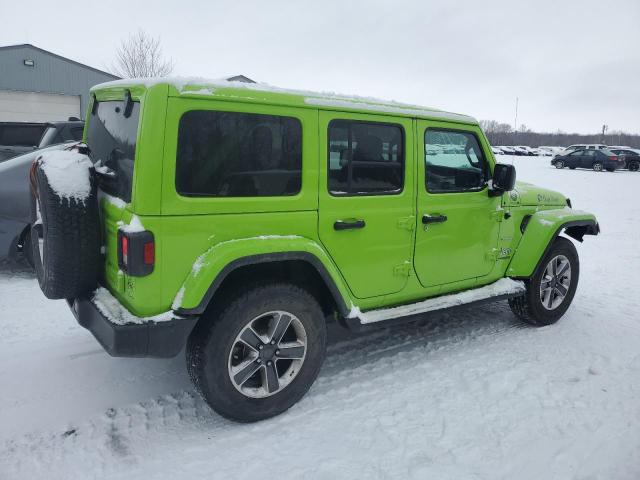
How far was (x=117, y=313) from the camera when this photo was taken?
2717mm

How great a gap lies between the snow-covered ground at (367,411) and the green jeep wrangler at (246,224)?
32 cm

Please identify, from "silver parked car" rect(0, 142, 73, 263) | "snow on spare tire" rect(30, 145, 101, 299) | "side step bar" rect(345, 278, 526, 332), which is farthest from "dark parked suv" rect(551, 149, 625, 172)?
"snow on spare tire" rect(30, 145, 101, 299)

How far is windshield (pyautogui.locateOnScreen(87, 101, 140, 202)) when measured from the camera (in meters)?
2.71

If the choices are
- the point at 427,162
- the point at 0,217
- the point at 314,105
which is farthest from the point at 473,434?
the point at 0,217

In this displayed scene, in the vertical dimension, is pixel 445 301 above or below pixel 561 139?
below

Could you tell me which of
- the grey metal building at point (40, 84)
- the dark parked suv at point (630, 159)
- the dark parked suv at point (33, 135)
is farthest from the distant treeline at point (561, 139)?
the dark parked suv at point (33, 135)

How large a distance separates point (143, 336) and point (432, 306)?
2.15 meters

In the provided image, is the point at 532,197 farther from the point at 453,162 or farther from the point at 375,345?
the point at 375,345

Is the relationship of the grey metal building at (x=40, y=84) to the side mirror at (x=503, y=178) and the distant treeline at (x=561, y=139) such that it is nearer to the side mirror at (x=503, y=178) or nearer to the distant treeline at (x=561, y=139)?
the side mirror at (x=503, y=178)

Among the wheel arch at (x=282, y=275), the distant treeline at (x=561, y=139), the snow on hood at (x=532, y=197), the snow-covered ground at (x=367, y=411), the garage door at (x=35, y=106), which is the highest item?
the distant treeline at (x=561, y=139)

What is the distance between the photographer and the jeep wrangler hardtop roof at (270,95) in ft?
8.64

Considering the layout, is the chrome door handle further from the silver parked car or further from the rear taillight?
the silver parked car

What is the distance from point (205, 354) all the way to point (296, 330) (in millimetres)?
617

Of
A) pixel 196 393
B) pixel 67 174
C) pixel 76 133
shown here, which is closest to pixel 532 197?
pixel 196 393
